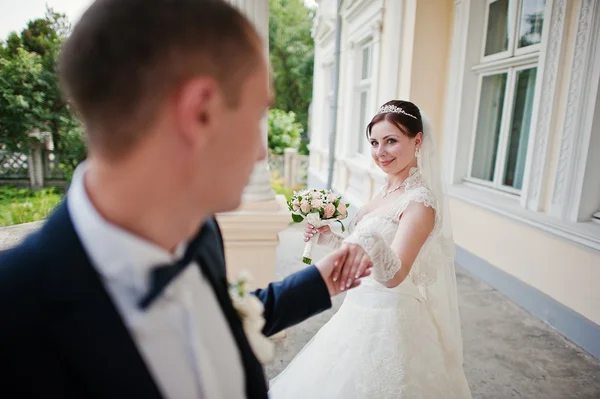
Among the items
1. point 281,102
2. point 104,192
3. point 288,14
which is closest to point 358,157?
point 104,192

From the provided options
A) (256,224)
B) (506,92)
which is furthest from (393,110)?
(506,92)

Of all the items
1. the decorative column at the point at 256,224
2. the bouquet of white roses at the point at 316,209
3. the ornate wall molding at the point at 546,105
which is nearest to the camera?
the bouquet of white roses at the point at 316,209

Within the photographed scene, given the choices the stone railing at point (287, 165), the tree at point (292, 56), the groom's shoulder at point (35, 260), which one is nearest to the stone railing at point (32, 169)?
the stone railing at point (287, 165)

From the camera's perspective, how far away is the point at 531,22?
429 centimetres

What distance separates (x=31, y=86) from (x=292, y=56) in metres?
13.1

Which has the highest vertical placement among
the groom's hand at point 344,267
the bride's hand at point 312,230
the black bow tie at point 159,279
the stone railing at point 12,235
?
the black bow tie at point 159,279

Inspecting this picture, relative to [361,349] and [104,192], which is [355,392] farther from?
[104,192]

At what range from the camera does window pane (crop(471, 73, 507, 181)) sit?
5082 mm

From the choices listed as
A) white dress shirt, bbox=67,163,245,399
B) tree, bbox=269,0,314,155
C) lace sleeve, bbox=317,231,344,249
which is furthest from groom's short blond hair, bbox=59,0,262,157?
tree, bbox=269,0,314,155

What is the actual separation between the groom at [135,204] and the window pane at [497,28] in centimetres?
518

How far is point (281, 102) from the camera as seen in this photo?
19969mm

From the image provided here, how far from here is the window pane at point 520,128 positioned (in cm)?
443

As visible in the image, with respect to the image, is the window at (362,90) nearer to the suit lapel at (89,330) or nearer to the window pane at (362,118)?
the window pane at (362,118)

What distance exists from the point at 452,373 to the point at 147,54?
2.17 metres
